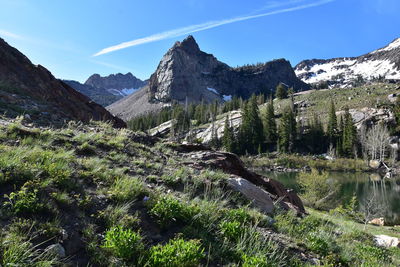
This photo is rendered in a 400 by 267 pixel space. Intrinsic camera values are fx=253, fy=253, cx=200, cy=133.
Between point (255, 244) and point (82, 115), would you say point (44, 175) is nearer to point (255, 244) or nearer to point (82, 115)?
point (255, 244)

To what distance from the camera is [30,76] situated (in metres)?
14.8

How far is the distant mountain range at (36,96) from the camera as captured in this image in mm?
10812

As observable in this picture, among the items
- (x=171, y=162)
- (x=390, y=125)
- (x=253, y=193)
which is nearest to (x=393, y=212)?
(x=253, y=193)

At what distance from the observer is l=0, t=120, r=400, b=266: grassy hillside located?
3.39m

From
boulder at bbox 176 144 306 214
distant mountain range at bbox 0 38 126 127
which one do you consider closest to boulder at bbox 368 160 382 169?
boulder at bbox 176 144 306 214

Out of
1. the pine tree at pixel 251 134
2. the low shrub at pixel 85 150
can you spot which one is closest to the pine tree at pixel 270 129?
the pine tree at pixel 251 134

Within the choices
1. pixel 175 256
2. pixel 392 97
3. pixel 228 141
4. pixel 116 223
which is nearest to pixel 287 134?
pixel 228 141

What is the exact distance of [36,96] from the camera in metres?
13.1

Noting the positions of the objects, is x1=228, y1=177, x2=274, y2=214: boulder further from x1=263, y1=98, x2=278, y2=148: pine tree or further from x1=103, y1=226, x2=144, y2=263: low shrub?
x1=263, y1=98, x2=278, y2=148: pine tree

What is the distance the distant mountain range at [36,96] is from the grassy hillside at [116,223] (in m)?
4.21

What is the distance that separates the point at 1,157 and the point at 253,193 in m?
7.01

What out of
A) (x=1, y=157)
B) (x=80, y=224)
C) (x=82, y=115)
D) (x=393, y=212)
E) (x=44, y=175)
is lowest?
(x=393, y=212)

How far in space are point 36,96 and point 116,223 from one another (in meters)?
11.8

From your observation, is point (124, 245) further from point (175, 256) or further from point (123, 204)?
point (123, 204)
